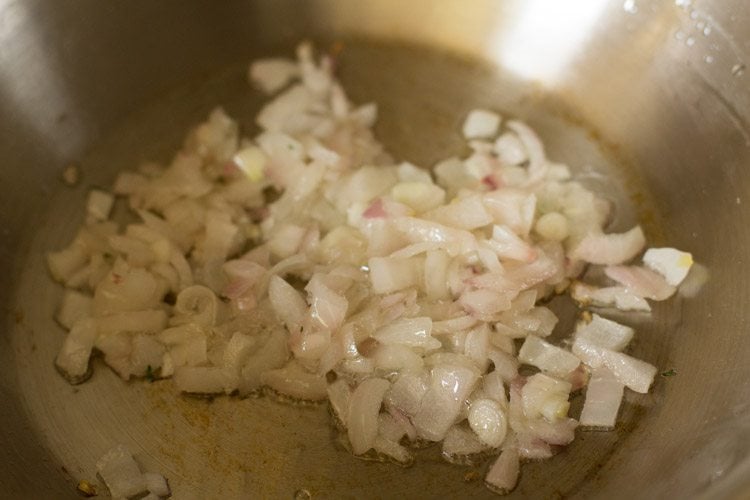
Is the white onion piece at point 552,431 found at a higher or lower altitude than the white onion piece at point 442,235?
lower

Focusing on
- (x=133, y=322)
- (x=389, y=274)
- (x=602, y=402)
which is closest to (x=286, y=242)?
(x=389, y=274)

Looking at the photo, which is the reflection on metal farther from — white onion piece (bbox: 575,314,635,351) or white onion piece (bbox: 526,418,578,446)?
white onion piece (bbox: 526,418,578,446)

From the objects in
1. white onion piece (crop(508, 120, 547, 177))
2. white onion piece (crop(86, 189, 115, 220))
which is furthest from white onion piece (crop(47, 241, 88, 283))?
white onion piece (crop(508, 120, 547, 177))

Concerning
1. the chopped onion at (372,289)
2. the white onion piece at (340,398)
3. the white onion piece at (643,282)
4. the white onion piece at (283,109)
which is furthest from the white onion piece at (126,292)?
the white onion piece at (643,282)

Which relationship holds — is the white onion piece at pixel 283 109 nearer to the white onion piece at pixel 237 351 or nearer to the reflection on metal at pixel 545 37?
the reflection on metal at pixel 545 37

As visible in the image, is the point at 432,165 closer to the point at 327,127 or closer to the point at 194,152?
the point at 327,127

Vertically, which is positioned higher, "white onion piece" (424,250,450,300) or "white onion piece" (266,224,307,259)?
"white onion piece" (424,250,450,300)
